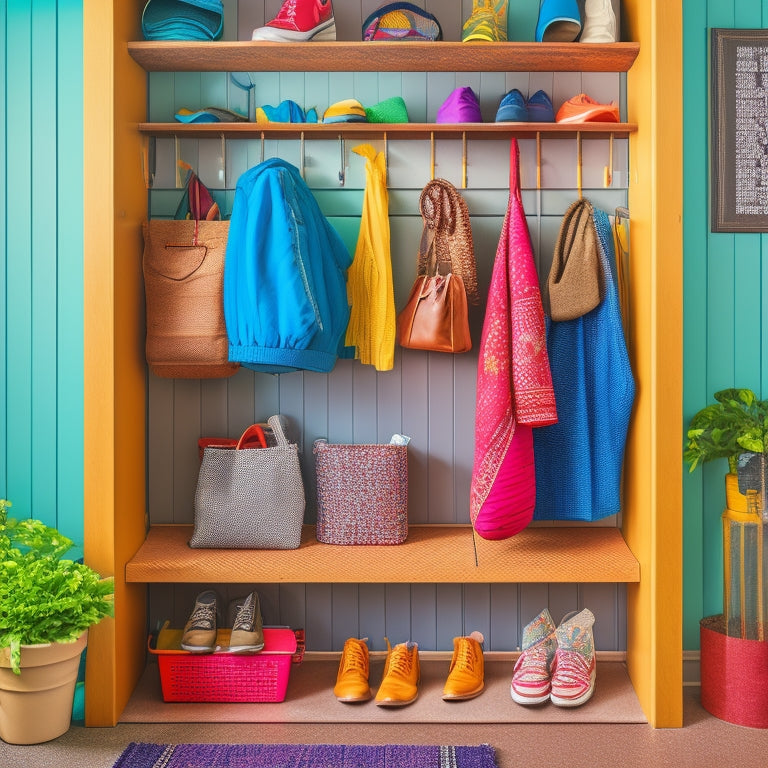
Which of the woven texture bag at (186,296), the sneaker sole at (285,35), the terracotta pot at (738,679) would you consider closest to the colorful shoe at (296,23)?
the sneaker sole at (285,35)

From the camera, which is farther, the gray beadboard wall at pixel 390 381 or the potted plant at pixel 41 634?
the gray beadboard wall at pixel 390 381

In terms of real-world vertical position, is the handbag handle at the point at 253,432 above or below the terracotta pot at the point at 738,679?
above

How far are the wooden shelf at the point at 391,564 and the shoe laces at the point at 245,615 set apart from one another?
6.3 inches

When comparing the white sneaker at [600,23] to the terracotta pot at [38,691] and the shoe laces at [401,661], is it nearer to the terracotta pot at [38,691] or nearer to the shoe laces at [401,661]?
the shoe laces at [401,661]

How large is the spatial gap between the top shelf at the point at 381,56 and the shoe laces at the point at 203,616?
1.65 m

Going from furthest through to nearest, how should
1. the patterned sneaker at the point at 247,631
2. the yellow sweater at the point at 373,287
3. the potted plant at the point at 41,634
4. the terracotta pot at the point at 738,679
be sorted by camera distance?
the yellow sweater at the point at 373,287, the patterned sneaker at the point at 247,631, the terracotta pot at the point at 738,679, the potted plant at the point at 41,634

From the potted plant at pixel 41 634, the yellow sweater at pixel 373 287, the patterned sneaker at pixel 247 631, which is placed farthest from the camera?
the yellow sweater at pixel 373 287

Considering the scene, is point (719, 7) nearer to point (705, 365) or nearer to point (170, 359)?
point (705, 365)

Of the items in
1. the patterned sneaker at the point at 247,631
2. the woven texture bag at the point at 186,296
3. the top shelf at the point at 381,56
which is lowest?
the patterned sneaker at the point at 247,631

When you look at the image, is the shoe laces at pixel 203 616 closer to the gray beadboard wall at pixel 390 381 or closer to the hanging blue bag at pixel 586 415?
the gray beadboard wall at pixel 390 381

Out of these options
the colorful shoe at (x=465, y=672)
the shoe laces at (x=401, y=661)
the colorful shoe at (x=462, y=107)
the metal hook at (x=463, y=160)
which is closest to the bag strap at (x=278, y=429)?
the shoe laces at (x=401, y=661)

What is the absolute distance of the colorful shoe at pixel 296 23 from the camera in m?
2.34

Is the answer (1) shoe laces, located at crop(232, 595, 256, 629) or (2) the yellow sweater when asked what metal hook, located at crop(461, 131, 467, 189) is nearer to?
(2) the yellow sweater

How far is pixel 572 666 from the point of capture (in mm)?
2311
